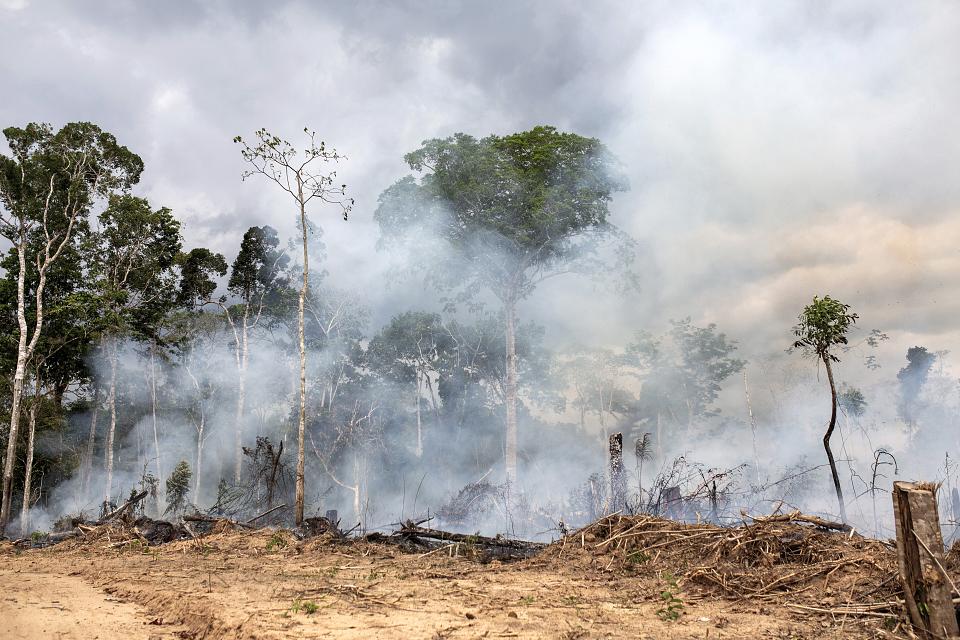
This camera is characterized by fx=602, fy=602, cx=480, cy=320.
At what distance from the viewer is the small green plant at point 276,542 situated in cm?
1005

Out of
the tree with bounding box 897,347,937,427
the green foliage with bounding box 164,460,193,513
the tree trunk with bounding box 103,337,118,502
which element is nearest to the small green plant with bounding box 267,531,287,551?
the green foliage with bounding box 164,460,193,513

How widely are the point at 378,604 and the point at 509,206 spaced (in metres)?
20.1

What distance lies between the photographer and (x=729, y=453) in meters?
34.4

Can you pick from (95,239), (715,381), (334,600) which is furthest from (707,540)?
(715,381)

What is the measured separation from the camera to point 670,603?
17.5 ft

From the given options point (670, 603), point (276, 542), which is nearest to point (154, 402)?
point (276, 542)

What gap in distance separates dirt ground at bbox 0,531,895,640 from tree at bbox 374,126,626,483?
15.7 metres

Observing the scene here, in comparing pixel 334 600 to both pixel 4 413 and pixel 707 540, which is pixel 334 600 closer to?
pixel 707 540

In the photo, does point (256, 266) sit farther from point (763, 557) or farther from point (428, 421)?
point (763, 557)

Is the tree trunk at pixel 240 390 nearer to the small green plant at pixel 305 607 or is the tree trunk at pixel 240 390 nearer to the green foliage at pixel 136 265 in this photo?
the green foliage at pixel 136 265

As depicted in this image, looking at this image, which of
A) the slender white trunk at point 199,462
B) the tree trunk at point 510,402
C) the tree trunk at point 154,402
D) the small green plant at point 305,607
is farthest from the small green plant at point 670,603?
the slender white trunk at point 199,462

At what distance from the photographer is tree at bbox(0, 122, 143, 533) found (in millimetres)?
19953

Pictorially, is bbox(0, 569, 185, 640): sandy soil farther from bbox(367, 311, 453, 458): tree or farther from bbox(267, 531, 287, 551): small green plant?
bbox(367, 311, 453, 458): tree

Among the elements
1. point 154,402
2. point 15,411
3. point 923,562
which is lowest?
point 923,562
